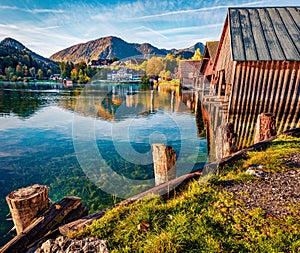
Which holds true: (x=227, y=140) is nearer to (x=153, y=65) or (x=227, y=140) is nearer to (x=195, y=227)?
(x=195, y=227)

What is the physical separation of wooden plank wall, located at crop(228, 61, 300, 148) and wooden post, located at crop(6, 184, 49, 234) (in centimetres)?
960

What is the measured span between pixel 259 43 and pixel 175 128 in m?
7.49

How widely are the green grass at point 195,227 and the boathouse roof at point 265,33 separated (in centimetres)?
922

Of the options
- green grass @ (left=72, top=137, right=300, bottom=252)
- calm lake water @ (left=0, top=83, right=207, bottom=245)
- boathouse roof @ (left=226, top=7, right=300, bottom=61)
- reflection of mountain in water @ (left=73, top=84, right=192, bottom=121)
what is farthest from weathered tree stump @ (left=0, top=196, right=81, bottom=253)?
reflection of mountain in water @ (left=73, top=84, right=192, bottom=121)

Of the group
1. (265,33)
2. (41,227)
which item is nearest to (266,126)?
(265,33)

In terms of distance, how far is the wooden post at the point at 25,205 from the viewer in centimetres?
321

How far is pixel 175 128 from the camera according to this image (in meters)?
15.4

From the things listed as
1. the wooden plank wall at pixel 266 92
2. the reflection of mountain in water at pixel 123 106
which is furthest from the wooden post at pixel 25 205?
the reflection of mountain in water at pixel 123 106

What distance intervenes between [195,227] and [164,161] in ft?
6.76

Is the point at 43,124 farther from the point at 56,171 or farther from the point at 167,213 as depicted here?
the point at 167,213

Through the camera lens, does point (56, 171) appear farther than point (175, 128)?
No

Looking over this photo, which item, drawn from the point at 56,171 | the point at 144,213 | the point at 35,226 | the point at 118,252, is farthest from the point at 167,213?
the point at 56,171

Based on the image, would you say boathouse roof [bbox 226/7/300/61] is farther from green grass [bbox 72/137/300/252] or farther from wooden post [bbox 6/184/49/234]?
wooden post [bbox 6/184/49/234]

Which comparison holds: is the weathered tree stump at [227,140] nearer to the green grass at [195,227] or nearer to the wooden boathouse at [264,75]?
the green grass at [195,227]
